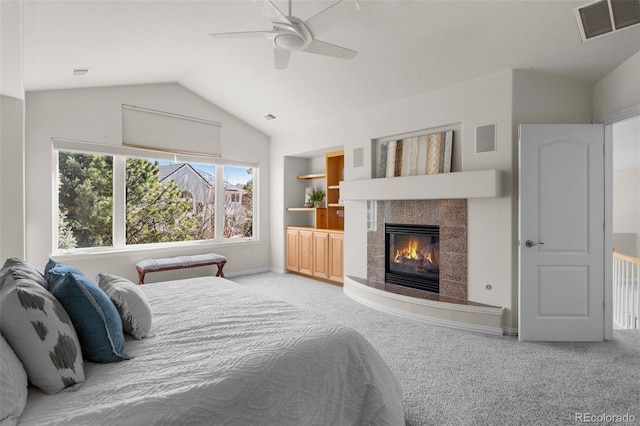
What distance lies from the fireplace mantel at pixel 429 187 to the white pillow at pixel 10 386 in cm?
355

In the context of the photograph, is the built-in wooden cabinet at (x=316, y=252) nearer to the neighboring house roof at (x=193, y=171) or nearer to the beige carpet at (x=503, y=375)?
the neighboring house roof at (x=193, y=171)

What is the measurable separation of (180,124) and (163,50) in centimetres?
158

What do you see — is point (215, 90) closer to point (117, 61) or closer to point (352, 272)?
point (117, 61)

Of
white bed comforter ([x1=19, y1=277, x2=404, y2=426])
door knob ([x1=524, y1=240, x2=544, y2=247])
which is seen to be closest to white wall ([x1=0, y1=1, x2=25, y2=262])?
white bed comforter ([x1=19, y1=277, x2=404, y2=426])

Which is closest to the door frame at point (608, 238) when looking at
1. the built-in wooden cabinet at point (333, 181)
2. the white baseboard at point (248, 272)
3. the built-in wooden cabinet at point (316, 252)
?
the built-in wooden cabinet at point (316, 252)

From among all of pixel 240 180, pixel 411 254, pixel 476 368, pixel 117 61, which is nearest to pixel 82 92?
pixel 117 61

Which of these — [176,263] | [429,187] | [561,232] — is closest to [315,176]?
[429,187]

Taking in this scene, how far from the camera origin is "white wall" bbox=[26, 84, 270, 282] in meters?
4.06

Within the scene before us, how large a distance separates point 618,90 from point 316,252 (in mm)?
4270

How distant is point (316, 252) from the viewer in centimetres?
567

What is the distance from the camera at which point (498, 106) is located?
3.40m

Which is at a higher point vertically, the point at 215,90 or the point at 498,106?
the point at 215,90

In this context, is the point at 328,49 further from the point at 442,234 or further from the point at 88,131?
the point at 88,131

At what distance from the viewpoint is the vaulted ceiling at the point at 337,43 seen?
110 inches
